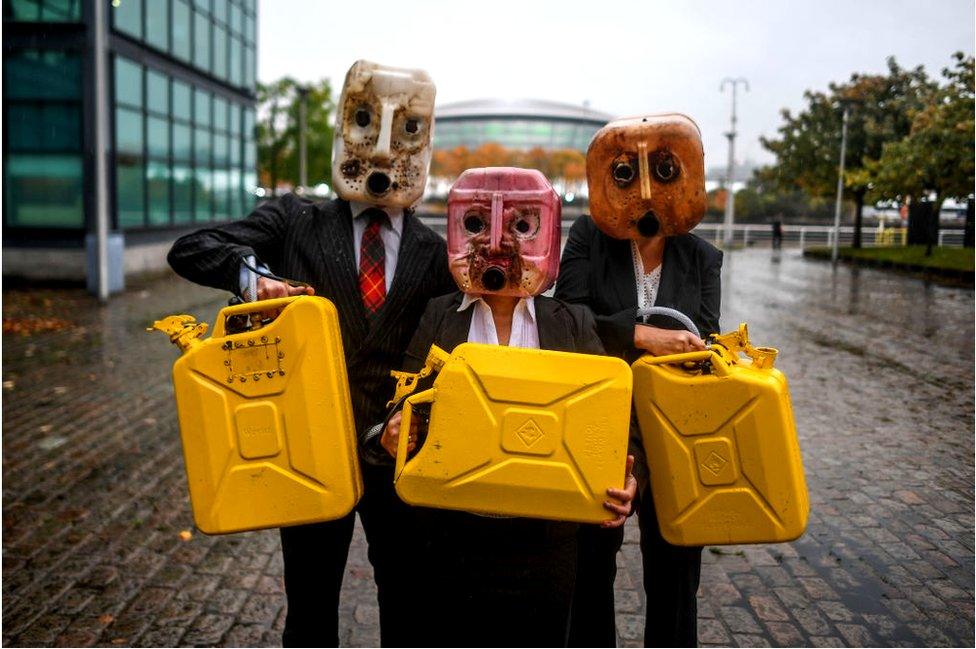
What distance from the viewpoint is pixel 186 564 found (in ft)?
14.0

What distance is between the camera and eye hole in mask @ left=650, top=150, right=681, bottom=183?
2.38 meters

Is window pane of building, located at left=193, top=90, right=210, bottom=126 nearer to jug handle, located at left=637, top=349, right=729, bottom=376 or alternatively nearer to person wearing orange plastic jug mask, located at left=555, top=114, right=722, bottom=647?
person wearing orange plastic jug mask, located at left=555, top=114, right=722, bottom=647

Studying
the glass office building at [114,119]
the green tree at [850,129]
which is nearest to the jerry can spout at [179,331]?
the glass office building at [114,119]

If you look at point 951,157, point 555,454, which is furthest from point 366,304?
point 951,157

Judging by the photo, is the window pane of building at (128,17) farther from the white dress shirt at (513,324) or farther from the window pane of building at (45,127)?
the white dress shirt at (513,324)

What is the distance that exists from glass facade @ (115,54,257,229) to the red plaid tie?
16159 millimetres

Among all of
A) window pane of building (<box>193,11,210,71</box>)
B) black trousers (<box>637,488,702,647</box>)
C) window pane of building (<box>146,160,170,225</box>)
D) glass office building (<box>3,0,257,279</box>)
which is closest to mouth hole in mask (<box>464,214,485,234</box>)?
black trousers (<box>637,488,702,647</box>)

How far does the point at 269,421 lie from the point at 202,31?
2141cm

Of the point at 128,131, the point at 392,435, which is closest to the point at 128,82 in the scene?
the point at 128,131

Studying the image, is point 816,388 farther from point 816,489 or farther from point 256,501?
point 256,501

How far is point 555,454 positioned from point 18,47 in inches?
693

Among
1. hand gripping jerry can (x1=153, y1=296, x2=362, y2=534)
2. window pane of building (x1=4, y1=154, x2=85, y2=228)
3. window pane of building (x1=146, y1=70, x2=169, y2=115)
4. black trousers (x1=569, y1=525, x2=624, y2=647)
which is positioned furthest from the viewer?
window pane of building (x1=146, y1=70, x2=169, y2=115)

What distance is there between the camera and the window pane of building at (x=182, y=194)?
66.0 ft

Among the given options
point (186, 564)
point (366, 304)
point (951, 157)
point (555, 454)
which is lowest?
point (186, 564)
